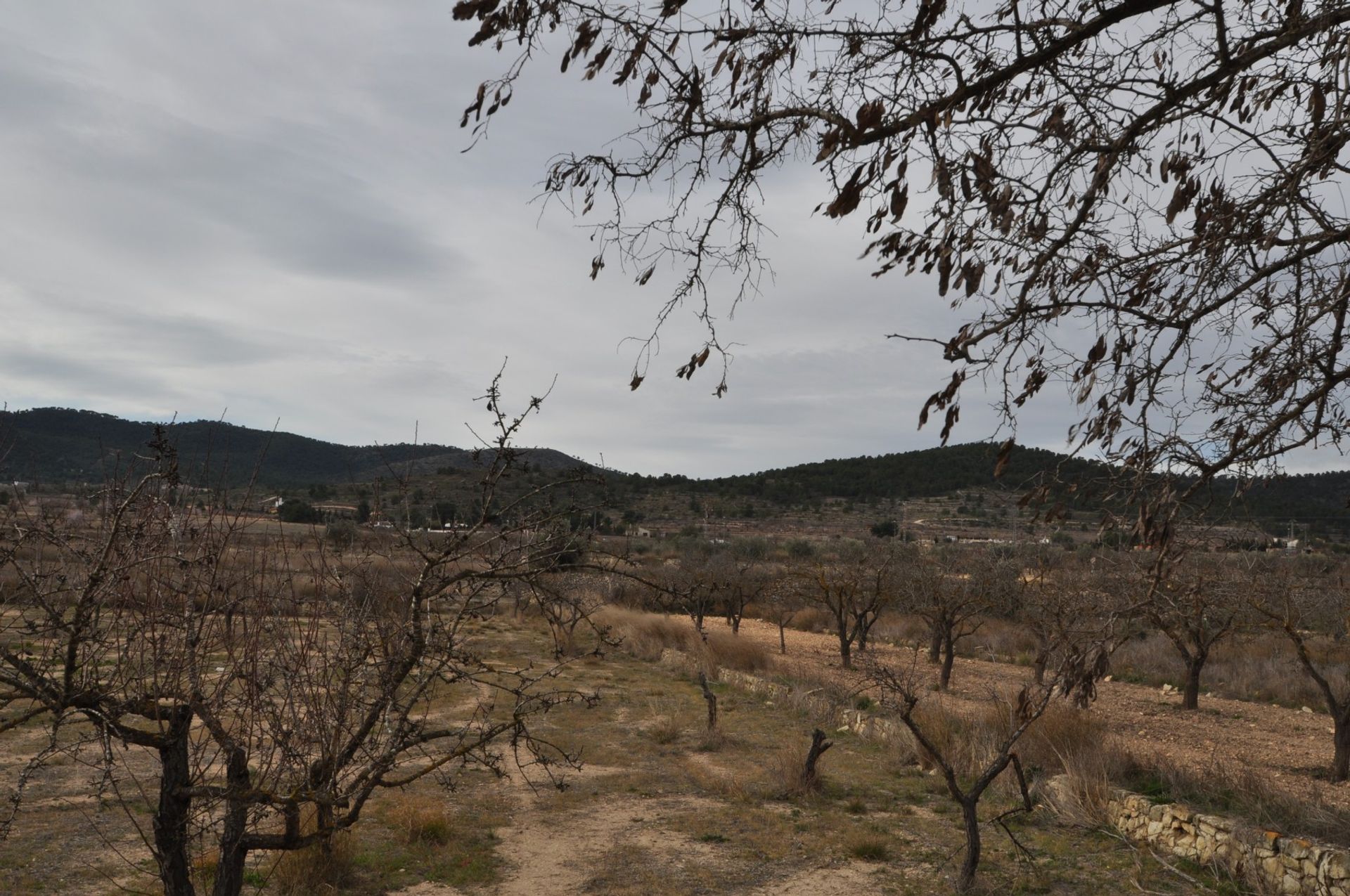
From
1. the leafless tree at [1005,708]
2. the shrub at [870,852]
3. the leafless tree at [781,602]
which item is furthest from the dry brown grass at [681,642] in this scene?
the shrub at [870,852]

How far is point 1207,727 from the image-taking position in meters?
15.7

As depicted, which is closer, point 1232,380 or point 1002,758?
point 1232,380

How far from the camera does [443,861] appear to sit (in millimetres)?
9406

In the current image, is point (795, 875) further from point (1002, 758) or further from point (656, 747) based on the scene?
point (656, 747)

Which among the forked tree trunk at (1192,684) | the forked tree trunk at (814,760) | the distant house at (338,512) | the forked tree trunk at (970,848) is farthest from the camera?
the forked tree trunk at (1192,684)

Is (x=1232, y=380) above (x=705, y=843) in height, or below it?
above

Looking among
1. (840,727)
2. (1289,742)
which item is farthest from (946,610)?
(1289,742)

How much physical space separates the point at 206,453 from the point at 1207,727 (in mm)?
16927

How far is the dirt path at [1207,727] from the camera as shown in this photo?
42.0ft

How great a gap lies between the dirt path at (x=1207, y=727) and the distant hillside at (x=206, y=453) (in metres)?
10.7

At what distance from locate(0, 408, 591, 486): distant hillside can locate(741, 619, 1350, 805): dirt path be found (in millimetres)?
10679

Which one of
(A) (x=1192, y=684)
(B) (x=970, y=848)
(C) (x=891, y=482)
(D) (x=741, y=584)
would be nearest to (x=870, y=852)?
(B) (x=970, y=848)

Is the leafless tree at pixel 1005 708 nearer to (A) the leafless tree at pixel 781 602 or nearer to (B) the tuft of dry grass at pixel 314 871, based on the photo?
(B) the tuft of dry grass at pixel 314 871

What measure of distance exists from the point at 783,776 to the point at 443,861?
16.1ft
